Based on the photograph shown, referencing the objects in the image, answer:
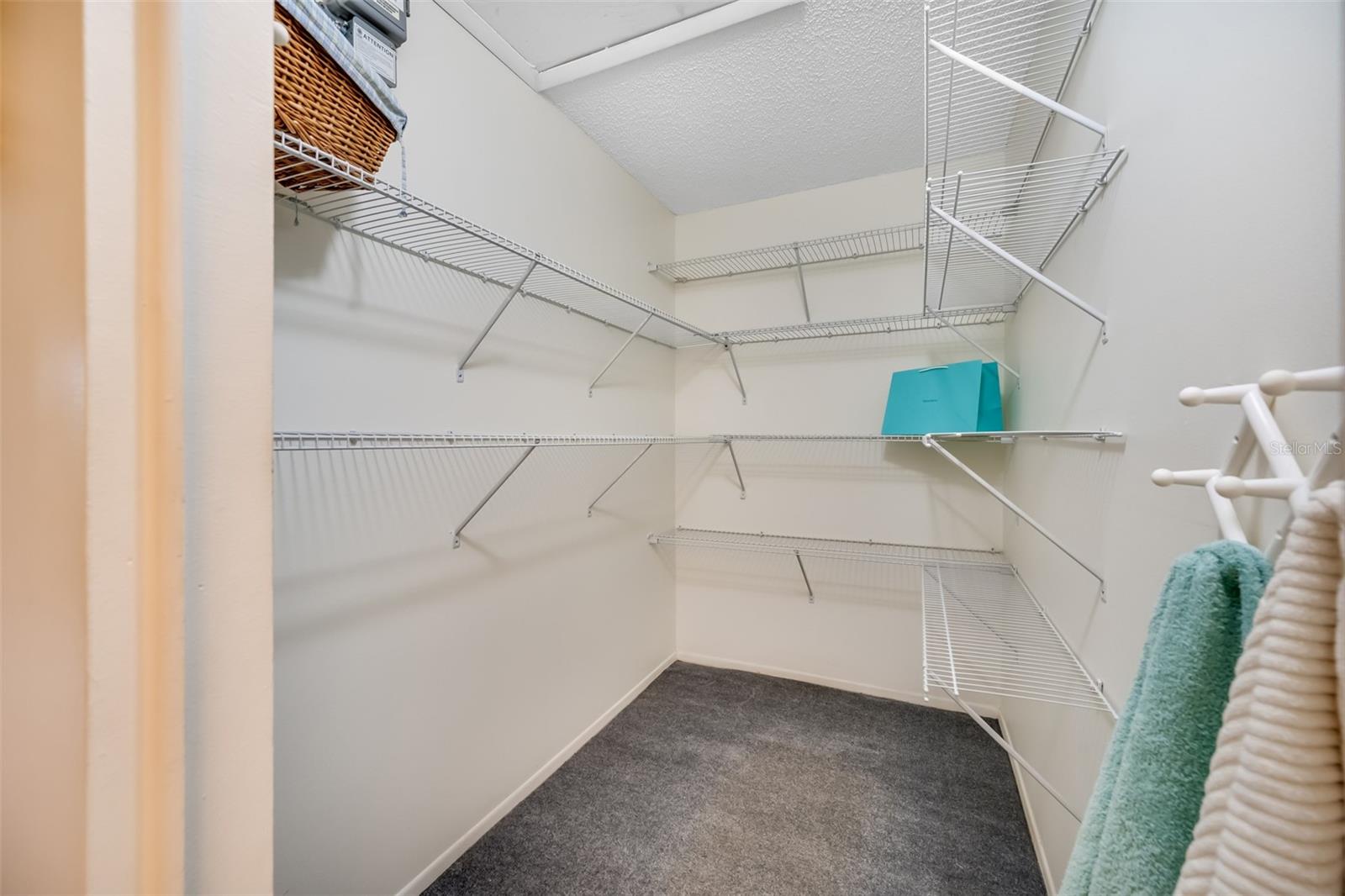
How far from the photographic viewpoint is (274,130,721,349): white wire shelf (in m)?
0.82

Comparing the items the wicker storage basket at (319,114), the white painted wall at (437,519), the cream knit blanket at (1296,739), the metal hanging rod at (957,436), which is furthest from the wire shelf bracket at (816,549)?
the wicker storage basket at (319,114)

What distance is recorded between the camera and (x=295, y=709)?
98 cm

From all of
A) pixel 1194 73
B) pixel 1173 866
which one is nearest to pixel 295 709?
pixel 1173 866

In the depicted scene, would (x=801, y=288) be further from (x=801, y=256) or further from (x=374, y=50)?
(x=374, y=50)

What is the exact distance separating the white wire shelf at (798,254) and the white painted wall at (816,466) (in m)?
0.04

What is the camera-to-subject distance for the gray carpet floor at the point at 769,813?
4.22 feet

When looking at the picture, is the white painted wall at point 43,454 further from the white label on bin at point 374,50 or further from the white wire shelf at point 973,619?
the white wire shelf at point 973,619

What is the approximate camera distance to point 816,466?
227 cm

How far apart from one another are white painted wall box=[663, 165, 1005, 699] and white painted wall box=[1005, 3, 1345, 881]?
0.81m

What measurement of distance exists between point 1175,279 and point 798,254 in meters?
1.62

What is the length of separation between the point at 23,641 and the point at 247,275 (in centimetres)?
31

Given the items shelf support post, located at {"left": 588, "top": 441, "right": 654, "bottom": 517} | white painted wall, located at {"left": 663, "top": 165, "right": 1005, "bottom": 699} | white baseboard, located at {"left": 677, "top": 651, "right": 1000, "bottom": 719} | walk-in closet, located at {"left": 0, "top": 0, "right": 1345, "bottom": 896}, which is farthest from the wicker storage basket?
white baseboard, located at {"left": 677, "top": 651, "right": 1000, "bottom": 719}

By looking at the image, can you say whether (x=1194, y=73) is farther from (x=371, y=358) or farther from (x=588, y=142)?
(x=588, y=142)

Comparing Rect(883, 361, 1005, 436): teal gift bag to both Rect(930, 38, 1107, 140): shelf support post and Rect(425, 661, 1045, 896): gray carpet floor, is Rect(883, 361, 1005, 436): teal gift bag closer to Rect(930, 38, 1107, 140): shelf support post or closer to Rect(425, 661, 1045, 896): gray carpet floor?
Rect(930, 38, 1107, 140): shelf support post
